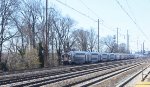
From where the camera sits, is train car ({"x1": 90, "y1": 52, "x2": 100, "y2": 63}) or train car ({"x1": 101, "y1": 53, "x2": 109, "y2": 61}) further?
train car ({"x1": 101, "y1": 53, "x2": 109, "y2": 61})

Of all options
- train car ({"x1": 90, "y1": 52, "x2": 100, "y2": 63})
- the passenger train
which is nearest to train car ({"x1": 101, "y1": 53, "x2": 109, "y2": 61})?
the passenger train

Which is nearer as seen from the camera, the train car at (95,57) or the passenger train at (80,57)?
the passenger train at (80,57)

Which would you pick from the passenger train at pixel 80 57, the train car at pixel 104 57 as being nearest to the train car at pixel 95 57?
the passenger train at pixel 80 57

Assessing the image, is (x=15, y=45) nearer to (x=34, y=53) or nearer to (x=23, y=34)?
(x=23, y=34)

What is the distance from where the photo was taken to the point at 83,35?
136875mm

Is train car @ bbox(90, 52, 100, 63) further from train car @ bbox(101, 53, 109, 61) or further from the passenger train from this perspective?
train car @ bbox(101, 53, 109, 61)

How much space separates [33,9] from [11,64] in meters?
30.3

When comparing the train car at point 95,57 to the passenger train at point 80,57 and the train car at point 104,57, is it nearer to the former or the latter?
the passenger train at point 80,57

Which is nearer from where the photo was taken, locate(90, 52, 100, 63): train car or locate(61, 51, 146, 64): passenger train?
locate(61, 51, 146, 64): passenger train

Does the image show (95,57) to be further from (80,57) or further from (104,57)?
(80,57)

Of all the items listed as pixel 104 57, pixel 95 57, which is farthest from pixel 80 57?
pixel 104 57

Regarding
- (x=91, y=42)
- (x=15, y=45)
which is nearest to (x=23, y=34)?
(x=15, y=45)

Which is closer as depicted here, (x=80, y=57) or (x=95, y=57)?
(x=80, y=57)

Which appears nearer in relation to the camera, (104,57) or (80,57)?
(80,57)
